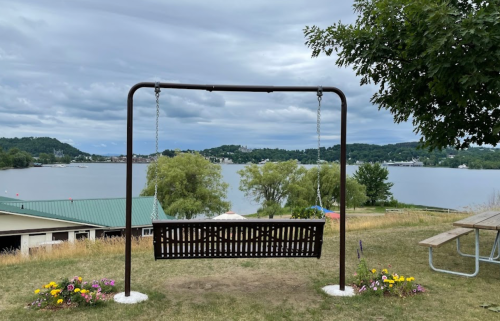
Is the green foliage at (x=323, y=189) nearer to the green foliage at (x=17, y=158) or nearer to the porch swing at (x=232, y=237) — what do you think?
the porch swing at (x=232, y=237)

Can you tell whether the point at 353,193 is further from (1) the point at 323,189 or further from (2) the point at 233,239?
(2) the point at 233,239

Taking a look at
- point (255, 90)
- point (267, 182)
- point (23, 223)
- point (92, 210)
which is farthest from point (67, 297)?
point (267, 182)

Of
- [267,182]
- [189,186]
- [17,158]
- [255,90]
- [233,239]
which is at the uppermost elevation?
[255,90]

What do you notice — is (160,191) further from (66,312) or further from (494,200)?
(66,312)

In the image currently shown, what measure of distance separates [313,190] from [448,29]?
38.0m

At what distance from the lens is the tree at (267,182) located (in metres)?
42.4

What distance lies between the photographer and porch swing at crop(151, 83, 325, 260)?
4.34m

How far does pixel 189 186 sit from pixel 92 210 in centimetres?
1462

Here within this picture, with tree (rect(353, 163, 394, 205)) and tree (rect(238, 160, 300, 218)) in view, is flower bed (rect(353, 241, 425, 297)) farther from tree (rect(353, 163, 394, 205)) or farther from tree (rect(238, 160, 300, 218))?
tree (rect(353, 163, 394, 205))

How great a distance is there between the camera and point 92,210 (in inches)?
888

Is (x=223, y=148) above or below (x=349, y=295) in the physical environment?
above

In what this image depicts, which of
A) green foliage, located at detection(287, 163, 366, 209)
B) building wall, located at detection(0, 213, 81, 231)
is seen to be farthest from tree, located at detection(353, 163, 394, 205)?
building wall, located at detection(0, 213, 81, 231)

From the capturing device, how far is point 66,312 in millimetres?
3908

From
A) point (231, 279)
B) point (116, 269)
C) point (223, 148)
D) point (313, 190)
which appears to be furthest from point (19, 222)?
point (313, 190)
